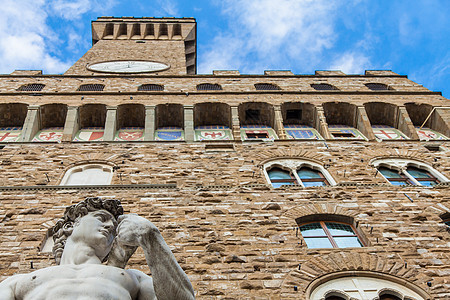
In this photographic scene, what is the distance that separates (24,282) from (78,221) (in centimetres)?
77

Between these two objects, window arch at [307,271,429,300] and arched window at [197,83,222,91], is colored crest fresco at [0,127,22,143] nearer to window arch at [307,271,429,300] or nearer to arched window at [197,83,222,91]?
arched window at [197,83,222,91]

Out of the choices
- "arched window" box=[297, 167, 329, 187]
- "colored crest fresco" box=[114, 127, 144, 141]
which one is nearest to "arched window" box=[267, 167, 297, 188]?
"arched window" box=[297, 167, 329, 187]

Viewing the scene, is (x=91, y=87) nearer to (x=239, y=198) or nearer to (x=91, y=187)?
(x=91, y=187)

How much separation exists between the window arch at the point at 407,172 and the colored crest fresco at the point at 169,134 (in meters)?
5.11

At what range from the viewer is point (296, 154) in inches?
426

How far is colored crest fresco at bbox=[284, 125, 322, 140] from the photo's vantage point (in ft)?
42.7

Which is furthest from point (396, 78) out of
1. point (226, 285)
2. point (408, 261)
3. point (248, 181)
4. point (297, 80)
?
point (226, 285)

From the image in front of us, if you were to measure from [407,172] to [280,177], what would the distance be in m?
2.81

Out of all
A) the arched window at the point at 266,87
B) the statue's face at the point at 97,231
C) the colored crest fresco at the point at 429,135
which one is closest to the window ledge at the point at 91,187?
the statue's face at the point at 97,231

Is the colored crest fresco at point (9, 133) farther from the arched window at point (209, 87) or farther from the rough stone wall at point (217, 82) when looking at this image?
the arched window at point (209, 87)

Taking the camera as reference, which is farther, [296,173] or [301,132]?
[301,132]

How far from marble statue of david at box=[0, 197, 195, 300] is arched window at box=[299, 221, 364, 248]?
413 centimetres

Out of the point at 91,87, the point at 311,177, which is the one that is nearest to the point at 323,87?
the point at 311,177

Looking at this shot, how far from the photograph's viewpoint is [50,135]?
41.6 feet
